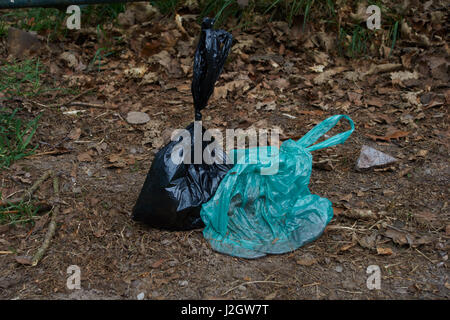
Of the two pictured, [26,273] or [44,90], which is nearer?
[26,273]

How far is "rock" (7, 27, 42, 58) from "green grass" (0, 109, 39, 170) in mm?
1036

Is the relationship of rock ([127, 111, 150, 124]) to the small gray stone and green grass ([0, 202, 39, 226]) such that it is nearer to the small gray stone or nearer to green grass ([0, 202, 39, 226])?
green grass ([0, 202, 39, 226])

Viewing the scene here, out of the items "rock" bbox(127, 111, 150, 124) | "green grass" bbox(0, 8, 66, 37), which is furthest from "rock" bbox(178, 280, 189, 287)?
"green grass" bbox(0, 8, 66, 37)

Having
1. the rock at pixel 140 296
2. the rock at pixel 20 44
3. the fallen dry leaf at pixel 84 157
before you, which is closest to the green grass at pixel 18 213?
the fallen dry leaf at pixel 84 157

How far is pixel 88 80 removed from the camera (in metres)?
3.86

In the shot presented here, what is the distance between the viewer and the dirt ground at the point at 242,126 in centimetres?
212

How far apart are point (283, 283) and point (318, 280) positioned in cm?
16

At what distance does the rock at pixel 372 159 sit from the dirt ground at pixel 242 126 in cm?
4

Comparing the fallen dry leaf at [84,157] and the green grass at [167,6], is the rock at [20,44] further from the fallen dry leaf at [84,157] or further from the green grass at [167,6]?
the fallen dry leaf at [84,157]

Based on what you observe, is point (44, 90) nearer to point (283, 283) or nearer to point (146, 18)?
point (146, 18)

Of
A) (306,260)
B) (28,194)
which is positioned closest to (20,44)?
(28,194)

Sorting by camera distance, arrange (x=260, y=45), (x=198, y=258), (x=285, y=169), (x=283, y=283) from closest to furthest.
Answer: (x=283, y=283), (x=198, y=258), (x=285, y=169), (x=260, y=45)

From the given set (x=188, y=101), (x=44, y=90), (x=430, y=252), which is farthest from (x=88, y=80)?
(x=430, y=252)

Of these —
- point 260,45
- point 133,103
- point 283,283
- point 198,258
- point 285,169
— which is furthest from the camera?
point 260,45
